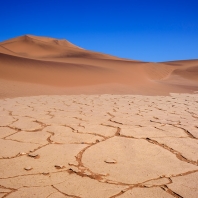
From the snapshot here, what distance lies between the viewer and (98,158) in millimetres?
1496

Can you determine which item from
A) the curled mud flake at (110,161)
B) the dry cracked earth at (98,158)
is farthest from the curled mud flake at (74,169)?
the curled mud flake at (110,161)

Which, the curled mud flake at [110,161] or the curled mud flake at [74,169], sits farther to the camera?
the curled mud flake at [110,161]

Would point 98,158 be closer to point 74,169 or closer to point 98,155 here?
point 98,155

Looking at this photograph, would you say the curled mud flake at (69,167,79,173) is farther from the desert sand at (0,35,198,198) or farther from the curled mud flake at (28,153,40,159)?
the curled mud flake at (28,153,40,159)

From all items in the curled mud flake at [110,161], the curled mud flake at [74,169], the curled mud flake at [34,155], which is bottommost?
the curled mud flake at [74,169]

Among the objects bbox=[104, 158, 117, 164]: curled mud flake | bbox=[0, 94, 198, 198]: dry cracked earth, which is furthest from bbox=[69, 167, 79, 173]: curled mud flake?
bbox=[104, 158, 117, 164]: curled mud flake

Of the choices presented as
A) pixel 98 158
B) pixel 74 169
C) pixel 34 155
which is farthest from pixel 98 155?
pixel 34 155

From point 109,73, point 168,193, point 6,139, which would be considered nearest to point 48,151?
point 6,139

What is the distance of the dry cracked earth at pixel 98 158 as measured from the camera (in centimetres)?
113

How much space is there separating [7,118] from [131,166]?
1801 mm

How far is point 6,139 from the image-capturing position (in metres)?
1.90

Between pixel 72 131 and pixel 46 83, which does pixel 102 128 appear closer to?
pixel 72 131

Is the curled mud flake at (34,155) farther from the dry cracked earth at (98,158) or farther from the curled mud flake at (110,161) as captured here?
the curled mud flake at (110,161)

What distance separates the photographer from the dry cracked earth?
1132 mm
